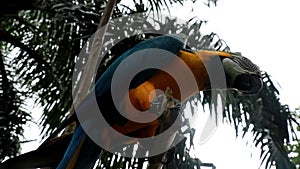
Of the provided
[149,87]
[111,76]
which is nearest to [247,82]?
[149,87]

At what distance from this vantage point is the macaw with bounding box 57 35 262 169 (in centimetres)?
144

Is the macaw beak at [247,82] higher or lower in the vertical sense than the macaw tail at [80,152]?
higher

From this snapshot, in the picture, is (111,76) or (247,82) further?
(111,76)

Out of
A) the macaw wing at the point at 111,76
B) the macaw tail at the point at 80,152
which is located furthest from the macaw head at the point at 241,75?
the macaw tail at the point at 80,152

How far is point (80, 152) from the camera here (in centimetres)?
141

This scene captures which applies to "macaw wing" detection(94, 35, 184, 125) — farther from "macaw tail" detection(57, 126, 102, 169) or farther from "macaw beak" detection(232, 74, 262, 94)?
"macaw beak" detection(232, 74, 262, 94)

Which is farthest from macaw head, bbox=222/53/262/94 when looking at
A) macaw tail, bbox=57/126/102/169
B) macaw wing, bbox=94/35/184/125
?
macaw tail, bbox=57/126/102/169

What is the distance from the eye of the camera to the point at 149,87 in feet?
5.02

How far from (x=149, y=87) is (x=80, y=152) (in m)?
0.27

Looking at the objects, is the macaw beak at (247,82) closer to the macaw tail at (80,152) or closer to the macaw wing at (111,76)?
the macaw wing at (111,76)

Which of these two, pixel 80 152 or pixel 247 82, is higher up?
pixel 247 82

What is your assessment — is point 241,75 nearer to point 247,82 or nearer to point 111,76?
point 247,82

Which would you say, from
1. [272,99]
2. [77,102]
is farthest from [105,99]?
[272,99]

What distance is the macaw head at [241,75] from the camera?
147 cm
